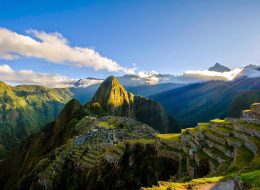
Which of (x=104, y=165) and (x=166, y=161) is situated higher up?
(x=166, y=161)

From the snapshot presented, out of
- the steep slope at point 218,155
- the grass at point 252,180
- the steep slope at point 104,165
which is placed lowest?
the steep slope at point 104,165

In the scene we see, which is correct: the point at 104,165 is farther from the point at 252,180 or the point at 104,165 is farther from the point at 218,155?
the point at 252,180

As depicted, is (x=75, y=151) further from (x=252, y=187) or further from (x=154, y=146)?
(x=252, y=187)

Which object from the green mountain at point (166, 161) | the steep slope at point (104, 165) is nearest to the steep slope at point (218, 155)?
the green mountain at point (166, 161)

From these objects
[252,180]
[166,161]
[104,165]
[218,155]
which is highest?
[252,180]

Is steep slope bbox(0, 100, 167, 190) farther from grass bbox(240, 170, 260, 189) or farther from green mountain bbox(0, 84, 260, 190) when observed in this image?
grass bbox(240, 170, 260, 189)

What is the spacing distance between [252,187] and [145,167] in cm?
4947

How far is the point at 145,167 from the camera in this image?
79.8 metres

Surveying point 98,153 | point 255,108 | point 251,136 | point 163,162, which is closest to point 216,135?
point 251,136

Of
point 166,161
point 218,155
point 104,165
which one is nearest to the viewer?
point 218,155

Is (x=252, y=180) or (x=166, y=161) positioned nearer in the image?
(x=252, y=180)

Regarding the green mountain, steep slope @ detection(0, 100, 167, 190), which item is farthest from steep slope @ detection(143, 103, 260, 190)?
steep slope @ detection(0, 100, 167, 190)

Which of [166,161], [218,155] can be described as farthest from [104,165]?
[218,155]

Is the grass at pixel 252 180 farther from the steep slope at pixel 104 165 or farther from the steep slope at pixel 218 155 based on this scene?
the steep slope at pixel 104 165
